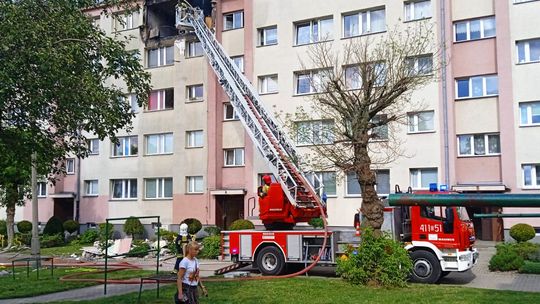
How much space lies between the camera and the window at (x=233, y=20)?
33.3 m

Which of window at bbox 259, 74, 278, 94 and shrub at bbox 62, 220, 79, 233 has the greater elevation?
window at bbox 259, 74, 278, 94

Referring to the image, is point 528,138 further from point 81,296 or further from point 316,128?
point 81,296

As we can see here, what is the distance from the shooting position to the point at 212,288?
49.9ft

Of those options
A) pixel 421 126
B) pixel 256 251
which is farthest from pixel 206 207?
pixel 256 251

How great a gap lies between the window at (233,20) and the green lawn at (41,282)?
57.1 ft

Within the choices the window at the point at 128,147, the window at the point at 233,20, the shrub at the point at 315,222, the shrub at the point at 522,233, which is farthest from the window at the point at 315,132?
the window at the point at 128,147

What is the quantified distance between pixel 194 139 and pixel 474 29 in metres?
16.4

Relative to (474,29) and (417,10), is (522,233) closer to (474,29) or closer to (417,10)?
(474,29)

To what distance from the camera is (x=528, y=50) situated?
2484cm

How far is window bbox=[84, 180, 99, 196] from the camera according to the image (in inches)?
1491

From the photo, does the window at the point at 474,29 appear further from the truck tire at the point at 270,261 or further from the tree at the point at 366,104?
the truck tire at the point at 270,261

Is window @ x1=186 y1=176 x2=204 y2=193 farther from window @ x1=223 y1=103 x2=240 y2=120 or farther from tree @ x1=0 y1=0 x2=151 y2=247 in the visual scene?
tree @ x1=0 y1=0 x2=151 y2=247

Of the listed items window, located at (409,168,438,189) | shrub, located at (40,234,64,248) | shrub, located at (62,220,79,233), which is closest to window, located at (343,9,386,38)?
window, located at (409,168,438,189)

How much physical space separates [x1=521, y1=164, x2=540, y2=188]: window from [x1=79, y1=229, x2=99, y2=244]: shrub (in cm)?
2312
